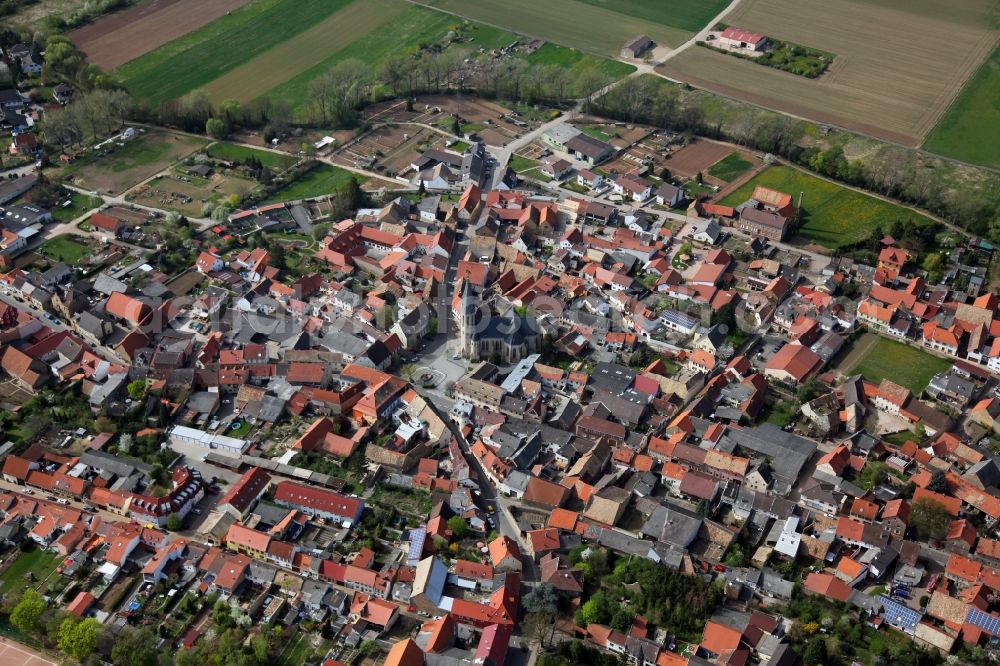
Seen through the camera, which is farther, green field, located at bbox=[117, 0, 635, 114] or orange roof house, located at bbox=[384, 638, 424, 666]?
green field, located at bbox=[117, 0, 635, 114]

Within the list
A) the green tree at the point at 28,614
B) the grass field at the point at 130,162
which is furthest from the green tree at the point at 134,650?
the grass field at the point at 130,162

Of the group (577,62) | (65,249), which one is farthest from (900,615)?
(577,62)

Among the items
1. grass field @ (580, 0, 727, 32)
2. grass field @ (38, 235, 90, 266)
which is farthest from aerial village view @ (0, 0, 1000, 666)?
grass field @ (580, 0, 727, 32)

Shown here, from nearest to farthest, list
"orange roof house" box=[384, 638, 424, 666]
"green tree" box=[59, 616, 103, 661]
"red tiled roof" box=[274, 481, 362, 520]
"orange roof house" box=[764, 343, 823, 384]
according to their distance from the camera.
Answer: "orange roof house" box=[384, 638, 424, 666] < "green tree" box=[59, 616, 103, 661] < "red tiled roof" box=[274, 481, 362, 520] < "orange roof house" box=[764, 343, 823, 384]

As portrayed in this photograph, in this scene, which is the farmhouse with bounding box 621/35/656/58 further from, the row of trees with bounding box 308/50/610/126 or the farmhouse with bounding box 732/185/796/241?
the farmhouse with bounding box 732/185/796/241

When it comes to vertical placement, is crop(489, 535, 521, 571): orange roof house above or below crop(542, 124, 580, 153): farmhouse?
below

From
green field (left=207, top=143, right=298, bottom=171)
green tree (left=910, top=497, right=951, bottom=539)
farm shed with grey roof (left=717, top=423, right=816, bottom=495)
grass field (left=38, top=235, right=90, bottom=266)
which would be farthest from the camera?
green field (left=207, top=143, right=298, bottom=171)
